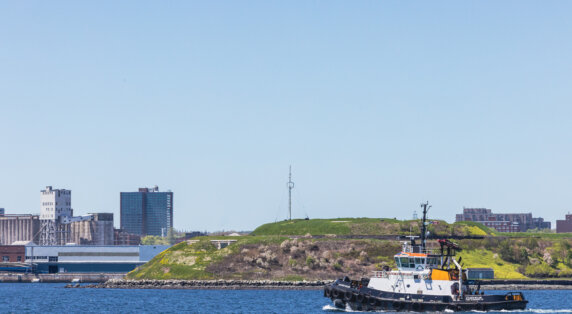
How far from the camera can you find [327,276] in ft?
465

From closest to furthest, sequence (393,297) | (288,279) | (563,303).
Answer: (393,297) < (563,303) < (288,279)

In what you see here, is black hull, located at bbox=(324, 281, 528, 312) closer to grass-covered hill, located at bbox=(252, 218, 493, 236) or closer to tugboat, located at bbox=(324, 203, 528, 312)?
tugboat, located at bbox=(324, 203, 528, 312)

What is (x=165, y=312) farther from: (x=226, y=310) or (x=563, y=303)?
(x=563, y=303)

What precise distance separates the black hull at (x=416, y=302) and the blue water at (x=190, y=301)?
3734 mm

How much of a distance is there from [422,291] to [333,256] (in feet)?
206

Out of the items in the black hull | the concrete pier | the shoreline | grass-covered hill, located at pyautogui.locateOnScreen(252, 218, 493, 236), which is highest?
grass-covered hill, located at pyautogui.locateOnScreen(252, 218, 493, 236)

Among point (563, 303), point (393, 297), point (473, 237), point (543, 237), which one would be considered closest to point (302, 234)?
point (473, 237)

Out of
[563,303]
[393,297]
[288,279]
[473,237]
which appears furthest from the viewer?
[473,237]

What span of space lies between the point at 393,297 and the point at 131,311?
30.3 m

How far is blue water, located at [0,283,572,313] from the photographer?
98.1m

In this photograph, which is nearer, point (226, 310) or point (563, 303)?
point (226, 310)

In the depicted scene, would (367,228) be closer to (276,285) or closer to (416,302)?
(276,285)

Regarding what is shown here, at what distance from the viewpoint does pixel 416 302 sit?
275 ft

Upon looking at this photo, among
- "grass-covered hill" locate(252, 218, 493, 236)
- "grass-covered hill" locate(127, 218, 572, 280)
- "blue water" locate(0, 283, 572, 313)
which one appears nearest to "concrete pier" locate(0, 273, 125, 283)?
"grass-covered hill" locate(127, 218, 572, 280)
